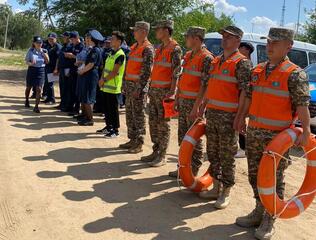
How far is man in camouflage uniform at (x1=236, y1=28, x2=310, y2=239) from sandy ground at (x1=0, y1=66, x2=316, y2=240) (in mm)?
225

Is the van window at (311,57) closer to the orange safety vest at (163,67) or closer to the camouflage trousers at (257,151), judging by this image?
the orange safety vest at (163,67)

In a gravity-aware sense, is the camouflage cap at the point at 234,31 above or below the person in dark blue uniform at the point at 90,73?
above

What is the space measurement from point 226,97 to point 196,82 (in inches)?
33.2

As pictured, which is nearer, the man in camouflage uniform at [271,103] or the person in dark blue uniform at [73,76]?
the man in camouflage uniform at [271,103]

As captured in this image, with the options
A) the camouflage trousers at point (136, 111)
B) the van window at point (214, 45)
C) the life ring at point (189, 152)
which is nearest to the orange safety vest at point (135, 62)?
the camouflage trousers at point (136, 111)

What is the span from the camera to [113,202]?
5152 mm

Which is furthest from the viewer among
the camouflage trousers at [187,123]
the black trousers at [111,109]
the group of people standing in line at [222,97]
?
the black trousers at [111,109]

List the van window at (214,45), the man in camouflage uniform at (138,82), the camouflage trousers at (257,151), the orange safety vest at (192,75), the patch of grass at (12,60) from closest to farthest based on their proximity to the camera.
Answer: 1. the camouflage trousers at (257,151)
2. the orange safety vest at (192,75)
3. the man in camouflage uniform at (138,82)
4. the van window at (214,45)
5. the patch of grass at (12,60)

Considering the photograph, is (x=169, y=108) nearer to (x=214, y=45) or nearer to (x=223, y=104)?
(x=223, y=104)

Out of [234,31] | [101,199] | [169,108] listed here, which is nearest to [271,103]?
[234,31]

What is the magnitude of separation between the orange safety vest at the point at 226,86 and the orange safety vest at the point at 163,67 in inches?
58.3

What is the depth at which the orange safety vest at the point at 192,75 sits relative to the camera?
5.61 metres

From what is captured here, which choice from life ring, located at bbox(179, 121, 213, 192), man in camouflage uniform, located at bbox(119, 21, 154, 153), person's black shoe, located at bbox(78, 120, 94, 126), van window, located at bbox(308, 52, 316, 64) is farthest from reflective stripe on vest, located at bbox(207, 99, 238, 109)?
van window, located at bbox(308, 52, 316, 64)

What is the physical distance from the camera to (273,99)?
4266 mm
